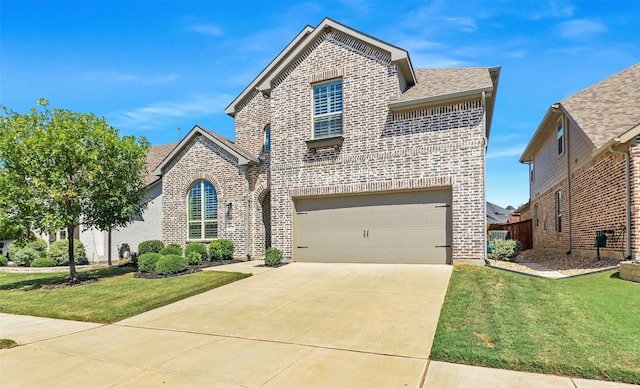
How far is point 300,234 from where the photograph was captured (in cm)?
1331

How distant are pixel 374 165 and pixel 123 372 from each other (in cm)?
897

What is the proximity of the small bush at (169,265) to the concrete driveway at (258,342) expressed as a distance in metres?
3.56

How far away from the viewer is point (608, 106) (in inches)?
484

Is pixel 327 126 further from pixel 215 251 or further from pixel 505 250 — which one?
pixel 505 250

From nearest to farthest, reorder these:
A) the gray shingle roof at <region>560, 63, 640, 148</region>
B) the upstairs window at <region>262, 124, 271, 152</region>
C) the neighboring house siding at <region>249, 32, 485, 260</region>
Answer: the neighboring house siding at <region>249, 32, 485, 260</region> < the gray shingle roof at <region>560, 63, 640, 148</region> < the upstairs window at <region>262, 124, 271, 152</region>

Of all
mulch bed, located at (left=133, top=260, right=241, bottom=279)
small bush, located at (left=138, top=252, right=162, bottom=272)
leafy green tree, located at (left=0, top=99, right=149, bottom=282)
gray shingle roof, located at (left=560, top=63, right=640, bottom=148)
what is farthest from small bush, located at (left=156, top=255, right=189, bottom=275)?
gray shingle roof, located at (left=560, top=63, right=640, bottom=148)

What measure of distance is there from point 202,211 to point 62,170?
622 centimetres

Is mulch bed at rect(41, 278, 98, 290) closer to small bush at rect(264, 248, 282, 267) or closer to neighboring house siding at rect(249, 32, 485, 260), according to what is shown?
small bush at rect(264, 248, 282, 267)

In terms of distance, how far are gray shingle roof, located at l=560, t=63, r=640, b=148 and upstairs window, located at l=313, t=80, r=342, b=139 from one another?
775cm

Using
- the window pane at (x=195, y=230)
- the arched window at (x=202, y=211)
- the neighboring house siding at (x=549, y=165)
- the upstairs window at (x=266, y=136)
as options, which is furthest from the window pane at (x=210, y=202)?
the neighboring house siding at (x=549, y=165)

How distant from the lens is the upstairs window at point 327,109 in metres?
12.8

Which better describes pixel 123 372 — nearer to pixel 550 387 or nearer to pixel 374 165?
pixel 550 387

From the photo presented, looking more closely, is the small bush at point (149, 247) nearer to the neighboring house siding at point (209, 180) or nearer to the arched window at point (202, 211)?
the neighboring house siding at point (209, 180)

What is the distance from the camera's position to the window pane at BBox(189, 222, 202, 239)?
16812 mm
